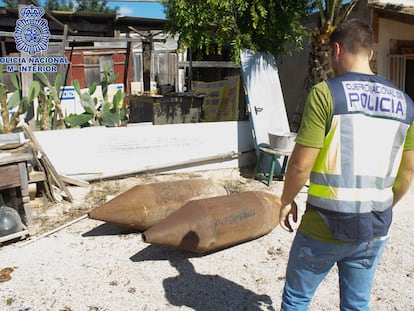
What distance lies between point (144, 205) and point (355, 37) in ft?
9.39

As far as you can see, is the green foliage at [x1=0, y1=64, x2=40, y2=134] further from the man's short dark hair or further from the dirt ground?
the man's short dark hair

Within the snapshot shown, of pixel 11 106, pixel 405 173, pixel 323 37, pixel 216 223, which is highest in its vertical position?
pixel 323 37

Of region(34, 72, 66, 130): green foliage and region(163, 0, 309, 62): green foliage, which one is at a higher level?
region(163, 0, 309, 62): green foliage

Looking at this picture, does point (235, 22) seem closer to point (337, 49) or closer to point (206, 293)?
point (206, 293)


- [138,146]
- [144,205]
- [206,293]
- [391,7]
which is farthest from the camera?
[391,7]

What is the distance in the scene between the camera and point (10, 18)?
41.8 feet

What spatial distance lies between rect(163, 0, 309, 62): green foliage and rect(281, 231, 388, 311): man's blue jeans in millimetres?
5190

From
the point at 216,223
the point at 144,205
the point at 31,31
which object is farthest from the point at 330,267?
the point at 31,31

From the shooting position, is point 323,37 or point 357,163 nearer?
point 357,163

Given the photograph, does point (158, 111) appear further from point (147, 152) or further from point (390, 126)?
point (390, 126)

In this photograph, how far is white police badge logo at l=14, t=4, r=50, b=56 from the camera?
30.8 ft

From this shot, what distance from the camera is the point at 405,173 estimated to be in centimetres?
226

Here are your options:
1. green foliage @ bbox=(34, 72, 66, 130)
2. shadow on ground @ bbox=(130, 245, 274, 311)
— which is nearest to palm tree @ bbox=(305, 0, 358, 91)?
green foliage @ bbox=(34, 72, 66, 130)

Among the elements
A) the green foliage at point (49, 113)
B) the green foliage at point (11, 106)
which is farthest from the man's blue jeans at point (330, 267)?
the green foliage at point (49, 113)
